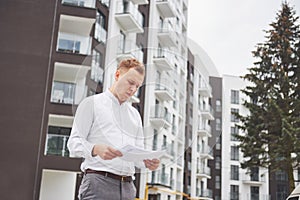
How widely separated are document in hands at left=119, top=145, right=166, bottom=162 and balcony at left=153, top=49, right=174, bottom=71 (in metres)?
0.24

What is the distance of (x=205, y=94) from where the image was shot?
3.62ft

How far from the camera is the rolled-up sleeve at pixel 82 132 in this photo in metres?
0.94

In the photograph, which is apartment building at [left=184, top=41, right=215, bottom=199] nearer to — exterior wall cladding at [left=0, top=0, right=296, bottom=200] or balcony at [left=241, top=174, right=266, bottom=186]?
exterior wall cladding at [left=0, top=0, right=296, bottom=200]

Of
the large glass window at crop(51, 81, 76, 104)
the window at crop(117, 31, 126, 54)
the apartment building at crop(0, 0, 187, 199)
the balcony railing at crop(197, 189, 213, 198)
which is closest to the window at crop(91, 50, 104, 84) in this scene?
the window at crop(117, 31, 126, 54)

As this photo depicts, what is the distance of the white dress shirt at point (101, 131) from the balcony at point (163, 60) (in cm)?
16

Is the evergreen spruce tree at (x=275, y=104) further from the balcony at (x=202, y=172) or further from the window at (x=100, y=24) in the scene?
the balcony at (x=202, y=172)

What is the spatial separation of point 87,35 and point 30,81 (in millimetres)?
1458

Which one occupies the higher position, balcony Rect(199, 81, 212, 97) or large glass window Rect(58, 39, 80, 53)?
large glass window Rect(58, 39, 80, 53)

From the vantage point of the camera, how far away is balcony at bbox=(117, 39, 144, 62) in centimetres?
110

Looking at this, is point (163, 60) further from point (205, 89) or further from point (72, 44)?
point (72, 44)

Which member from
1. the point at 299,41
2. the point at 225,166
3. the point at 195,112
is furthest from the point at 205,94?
the point at 225,166

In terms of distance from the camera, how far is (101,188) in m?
0.96

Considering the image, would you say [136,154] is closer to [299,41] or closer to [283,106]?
[283,106]

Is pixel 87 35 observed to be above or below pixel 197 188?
above
